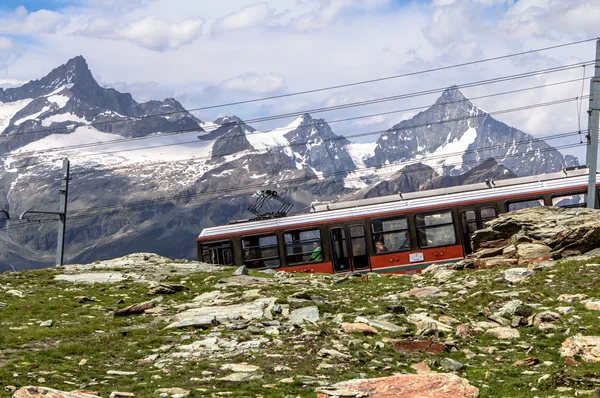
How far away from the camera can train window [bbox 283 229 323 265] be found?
46312 mm

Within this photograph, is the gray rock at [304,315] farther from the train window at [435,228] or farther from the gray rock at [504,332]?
the train window at [435,228]

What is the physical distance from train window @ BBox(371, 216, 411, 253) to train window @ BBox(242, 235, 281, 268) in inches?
248

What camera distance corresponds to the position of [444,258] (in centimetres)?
4428

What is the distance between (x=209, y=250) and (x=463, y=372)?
107ft

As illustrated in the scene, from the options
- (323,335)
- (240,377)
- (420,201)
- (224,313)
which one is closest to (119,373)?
(240,377)

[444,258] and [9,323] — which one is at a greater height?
[9,323]

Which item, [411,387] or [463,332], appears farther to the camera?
[463,332]

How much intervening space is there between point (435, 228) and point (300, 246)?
835 centimetres

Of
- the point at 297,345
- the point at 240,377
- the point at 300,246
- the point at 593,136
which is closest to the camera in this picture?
the point at 240,377

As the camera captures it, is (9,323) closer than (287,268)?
Yes

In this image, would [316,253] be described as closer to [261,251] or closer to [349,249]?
[349,249]

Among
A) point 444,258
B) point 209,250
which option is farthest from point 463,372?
point 209,250

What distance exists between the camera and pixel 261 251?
47125 mm

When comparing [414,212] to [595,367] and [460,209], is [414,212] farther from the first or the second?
[595,367]
